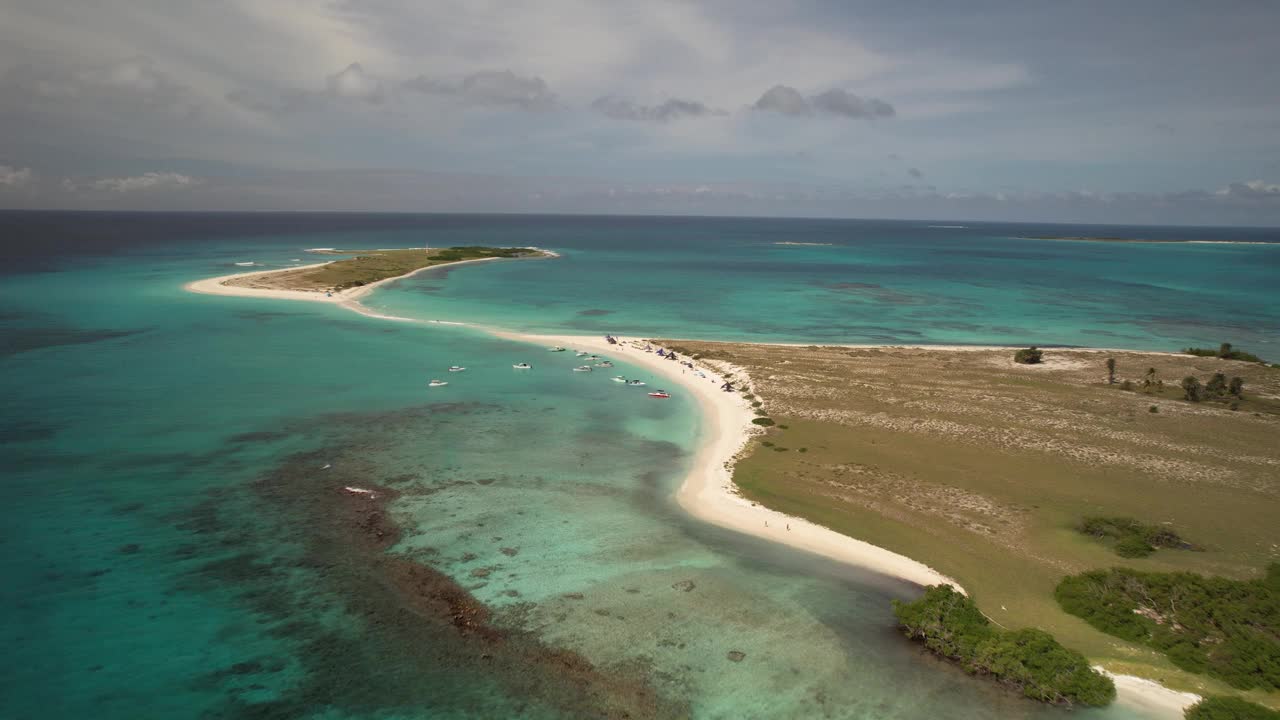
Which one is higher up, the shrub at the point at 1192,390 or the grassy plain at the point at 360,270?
the grassy plain at the point at 360,270

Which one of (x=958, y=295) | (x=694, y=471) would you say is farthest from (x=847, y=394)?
(x=958, y=295)

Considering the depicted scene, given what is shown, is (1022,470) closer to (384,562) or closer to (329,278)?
(384,562)

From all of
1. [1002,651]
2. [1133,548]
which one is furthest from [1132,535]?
[1002,651]

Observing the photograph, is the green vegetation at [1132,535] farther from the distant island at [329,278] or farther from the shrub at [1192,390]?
the distant island at [329,278]

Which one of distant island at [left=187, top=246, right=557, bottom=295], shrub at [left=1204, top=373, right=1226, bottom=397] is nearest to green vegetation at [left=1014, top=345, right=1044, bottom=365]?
shrub at [left=1204, top=373, right=1226, bottom=397]

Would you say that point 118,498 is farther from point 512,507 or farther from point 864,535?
point 864,535

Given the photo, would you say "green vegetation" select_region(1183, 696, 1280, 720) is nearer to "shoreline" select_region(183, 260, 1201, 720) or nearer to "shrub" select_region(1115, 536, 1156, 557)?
"shoreline" select_region(183, 260, 1201, 720)

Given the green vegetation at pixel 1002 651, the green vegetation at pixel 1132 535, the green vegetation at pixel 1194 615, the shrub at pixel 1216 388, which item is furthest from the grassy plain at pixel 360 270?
the shrub at pixel 1216 388

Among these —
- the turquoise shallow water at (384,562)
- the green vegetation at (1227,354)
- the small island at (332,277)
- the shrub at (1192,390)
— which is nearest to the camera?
the turquoise shallow water at (384,562)
